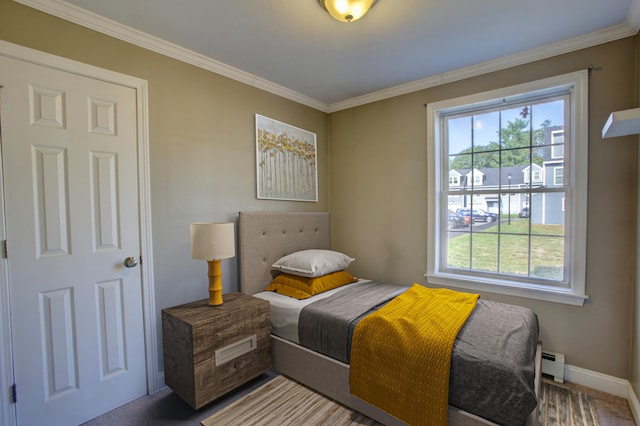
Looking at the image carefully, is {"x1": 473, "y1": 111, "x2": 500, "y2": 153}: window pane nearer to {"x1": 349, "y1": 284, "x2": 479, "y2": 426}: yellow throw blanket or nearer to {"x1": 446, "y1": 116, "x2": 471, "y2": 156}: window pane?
{"x1": 446, "y1": 116, "x2": 471, "y2": 156}: window pane

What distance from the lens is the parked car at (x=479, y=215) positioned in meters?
2.59

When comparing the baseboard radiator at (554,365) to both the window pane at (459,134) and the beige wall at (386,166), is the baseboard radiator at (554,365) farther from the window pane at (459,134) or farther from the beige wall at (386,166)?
the window pane at (459,134)

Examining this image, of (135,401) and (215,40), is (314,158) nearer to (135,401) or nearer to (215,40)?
(215,40)

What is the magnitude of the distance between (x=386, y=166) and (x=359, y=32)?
4.61 ft

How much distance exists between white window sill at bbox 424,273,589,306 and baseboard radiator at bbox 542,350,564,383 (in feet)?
1.37

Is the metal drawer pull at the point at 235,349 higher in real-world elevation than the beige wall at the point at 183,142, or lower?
lower

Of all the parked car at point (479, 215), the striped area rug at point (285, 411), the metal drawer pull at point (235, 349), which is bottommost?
the striped area rug at point (285, 411)

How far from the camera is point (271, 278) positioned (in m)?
2.77

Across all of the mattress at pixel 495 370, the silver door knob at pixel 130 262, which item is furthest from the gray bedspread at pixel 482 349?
the silver door knob at pixel 130 262

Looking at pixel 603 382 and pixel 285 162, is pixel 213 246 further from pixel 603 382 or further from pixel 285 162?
pixel 603 382

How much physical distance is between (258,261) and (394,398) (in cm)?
158

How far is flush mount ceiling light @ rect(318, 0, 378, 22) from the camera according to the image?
63.9 inches

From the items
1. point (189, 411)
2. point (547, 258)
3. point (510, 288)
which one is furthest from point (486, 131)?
point (189, 411)

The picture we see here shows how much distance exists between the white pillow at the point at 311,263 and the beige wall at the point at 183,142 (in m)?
0.46
